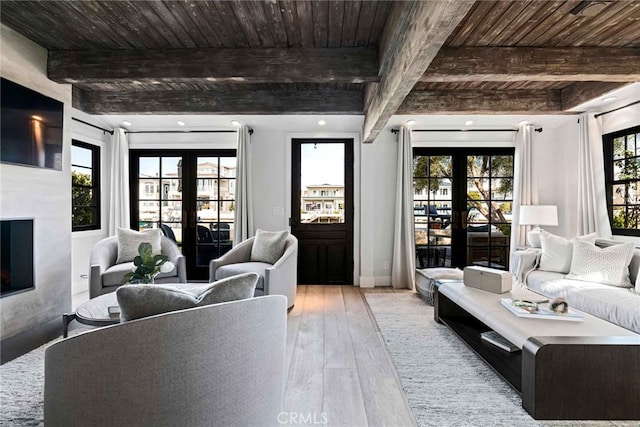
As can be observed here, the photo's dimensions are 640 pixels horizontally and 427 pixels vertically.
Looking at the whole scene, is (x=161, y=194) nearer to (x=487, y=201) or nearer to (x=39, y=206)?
(x=39, y=206)

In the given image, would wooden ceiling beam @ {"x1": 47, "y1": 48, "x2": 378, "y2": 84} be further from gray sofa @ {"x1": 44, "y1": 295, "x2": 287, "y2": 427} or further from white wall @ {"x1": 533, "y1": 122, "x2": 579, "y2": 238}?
white wall @ {"x1": 533, "y1": 122, "x2": 579, "y2": 238}

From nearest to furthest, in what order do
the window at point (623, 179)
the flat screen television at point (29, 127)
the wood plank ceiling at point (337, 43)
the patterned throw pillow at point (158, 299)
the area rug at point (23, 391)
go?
the patterned throw pillow at point (158, 299) < the area rug at point (23, 391) < the wood plank ceiling at point (337, 43) < the flat screen television at point (29, 127) < the window at point (623, 179)

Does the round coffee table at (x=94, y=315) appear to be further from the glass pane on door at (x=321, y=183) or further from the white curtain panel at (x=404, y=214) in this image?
the white curtain panel at (x=404, y=214)

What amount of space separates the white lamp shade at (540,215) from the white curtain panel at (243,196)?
3.72 m

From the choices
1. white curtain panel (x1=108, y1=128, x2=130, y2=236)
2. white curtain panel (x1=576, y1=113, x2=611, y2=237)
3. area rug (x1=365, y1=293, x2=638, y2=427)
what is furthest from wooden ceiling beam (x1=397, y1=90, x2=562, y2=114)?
white curtain panel (x1=108, y1=128, x2=130, y2=236)

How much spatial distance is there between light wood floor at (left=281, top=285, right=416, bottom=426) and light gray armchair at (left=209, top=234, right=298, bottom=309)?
0.33 m

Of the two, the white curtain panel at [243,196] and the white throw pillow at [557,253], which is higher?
the white curtain panel at [243,196]

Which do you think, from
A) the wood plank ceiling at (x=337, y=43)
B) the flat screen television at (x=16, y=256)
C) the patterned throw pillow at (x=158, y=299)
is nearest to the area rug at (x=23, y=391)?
the flat screen television at (x=16, y=256)

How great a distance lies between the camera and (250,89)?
152 inches

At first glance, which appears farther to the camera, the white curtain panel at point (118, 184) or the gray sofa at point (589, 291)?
the white curtain panel at point (118, 184)

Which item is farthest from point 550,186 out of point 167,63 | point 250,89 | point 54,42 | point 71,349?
point 54,42

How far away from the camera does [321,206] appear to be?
16.6ft

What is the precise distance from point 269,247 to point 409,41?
9.03 ft

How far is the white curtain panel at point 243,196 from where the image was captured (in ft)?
15.7
